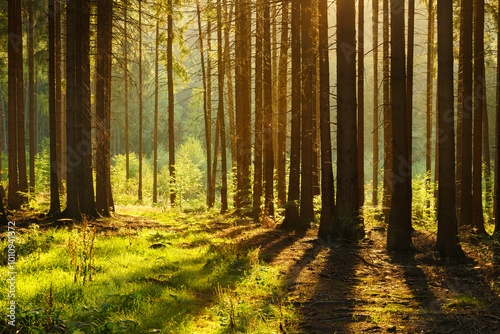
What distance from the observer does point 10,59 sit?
512 inches

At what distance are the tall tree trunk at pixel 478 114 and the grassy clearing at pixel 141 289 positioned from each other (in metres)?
7.62

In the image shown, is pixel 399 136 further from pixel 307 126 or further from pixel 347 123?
pixel 307 126

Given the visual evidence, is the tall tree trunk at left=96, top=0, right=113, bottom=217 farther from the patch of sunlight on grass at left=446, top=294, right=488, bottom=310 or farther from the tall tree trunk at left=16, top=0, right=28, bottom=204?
the patch of sunlight on grass at left=446, top=294, right=488, bottom=310

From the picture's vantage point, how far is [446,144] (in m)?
7.50

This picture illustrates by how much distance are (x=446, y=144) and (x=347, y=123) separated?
2272mm

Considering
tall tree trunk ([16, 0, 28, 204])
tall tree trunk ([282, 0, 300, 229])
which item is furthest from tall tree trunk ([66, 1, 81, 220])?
tall tree trunk ([282, 0, 300, 229])

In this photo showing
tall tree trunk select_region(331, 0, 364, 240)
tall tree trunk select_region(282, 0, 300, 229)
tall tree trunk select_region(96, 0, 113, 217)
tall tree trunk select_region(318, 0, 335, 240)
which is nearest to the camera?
tall tree trunk select_region(331, 0, 364, 240)

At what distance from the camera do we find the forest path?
436cm

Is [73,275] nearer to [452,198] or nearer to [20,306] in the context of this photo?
[20,306]

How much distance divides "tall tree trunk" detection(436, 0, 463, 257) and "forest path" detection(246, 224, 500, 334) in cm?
42

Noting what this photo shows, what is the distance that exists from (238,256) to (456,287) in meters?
3.74

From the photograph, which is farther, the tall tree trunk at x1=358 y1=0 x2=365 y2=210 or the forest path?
the tall tree trunk at x1=358 y1=0 x2=365 y2=210

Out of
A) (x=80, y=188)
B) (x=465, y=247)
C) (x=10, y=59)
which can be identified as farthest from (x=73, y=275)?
(x=10, y=59)

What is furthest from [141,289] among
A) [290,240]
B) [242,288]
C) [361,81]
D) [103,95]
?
[361,81]
